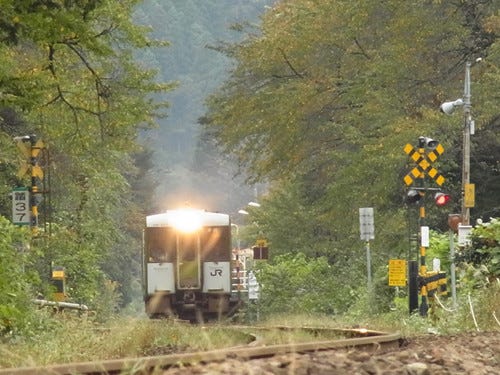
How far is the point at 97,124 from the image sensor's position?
71.0 feet

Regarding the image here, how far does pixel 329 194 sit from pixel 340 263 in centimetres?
687

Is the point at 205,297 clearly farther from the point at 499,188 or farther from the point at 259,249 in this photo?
the point at 259,249

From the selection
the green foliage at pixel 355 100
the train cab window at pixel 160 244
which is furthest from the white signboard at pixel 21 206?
the green foliage at pixel 355 100

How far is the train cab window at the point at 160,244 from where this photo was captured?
28.0 m

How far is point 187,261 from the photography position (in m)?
28.1

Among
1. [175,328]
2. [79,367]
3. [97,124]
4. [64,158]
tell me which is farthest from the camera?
[64,158]

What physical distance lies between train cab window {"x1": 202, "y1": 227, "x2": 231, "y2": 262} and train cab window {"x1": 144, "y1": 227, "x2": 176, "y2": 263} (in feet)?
2.47

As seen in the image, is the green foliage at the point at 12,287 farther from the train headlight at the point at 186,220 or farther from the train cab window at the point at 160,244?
the train cab window at the point at 160,244

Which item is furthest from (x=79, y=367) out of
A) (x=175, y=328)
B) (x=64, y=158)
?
(x=64, y=158)

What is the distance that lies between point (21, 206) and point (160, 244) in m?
5.32

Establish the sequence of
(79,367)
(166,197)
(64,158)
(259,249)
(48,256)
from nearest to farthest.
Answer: (79,367), (48,256), (64,158), (259,249), (166,197)

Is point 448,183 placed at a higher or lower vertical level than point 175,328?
higher

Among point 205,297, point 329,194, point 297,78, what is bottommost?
point 205,297

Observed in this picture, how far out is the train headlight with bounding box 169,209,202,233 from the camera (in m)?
27.8
